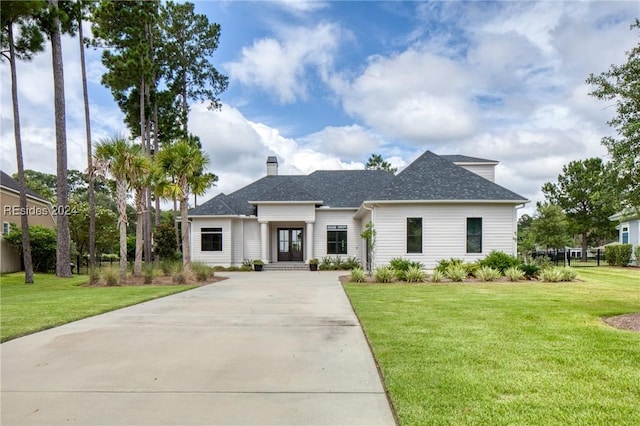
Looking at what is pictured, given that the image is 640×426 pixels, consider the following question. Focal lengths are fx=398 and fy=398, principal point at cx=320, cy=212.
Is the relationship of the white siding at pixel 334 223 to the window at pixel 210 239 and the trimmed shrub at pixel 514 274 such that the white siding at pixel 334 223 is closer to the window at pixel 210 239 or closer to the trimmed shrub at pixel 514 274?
the window at pixel 210 239

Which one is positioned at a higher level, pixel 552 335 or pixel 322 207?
pixel 322 207

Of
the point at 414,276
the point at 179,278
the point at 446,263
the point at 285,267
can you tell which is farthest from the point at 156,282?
the point at 446,263

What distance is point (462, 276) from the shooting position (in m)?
15.1

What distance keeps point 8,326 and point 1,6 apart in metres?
14.9

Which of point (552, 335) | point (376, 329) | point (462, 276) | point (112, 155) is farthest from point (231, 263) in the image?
point (552, 335)

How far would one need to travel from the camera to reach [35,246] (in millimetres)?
21859

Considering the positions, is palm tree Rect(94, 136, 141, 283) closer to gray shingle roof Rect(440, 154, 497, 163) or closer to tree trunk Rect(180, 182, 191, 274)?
tree trunk Rect(180, 182, 191, 274)

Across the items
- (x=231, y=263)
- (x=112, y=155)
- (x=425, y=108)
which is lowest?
(x=231, y=263)

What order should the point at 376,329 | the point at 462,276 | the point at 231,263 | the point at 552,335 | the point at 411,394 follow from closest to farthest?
1. the point at 411,394
2. the point at 552,335
3. the point at 376,329
4. the point at 462,276
5. the point at 231,263

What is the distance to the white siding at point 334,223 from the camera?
2378 cm

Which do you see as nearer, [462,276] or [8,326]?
[8,326]

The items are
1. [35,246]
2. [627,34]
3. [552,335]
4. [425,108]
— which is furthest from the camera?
[35,246]

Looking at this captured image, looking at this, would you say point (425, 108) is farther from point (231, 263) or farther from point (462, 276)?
point (231, 263)

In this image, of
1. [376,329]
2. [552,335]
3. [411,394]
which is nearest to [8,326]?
[376,329]
